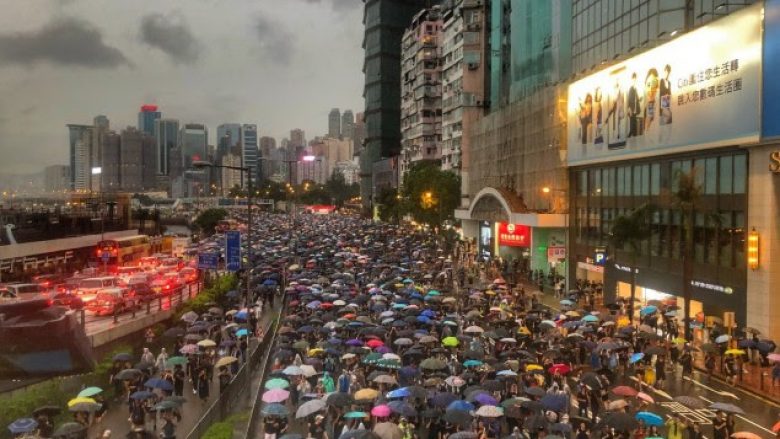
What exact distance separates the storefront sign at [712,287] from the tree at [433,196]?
4255cm

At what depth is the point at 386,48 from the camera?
149500mm

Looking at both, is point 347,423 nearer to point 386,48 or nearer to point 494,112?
point 494,112

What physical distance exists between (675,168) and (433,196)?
43.3m

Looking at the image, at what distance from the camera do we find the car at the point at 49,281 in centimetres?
3671

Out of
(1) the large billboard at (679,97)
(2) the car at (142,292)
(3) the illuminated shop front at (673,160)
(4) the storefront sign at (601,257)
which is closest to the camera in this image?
(1) the large billboard at (679,97)

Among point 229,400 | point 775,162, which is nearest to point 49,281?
point 229,400

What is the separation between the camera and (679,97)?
32219 mm

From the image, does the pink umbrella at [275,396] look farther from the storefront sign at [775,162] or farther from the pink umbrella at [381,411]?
the storefront sign at [775,162]

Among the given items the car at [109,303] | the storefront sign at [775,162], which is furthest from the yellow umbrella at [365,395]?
the storefront sign at [775,162]

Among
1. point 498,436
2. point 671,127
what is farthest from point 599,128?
point 498,436

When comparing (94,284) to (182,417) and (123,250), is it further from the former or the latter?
(123,250)

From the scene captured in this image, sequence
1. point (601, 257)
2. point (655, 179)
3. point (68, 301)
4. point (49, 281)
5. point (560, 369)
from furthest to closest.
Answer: point (49, 281)
point (601, 257)
point (655, 179)
point (68, 301)
point (560, 369)

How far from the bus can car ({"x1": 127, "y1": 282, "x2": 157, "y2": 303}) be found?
15391mm

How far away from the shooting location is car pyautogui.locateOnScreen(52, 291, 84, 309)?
96.2ft
